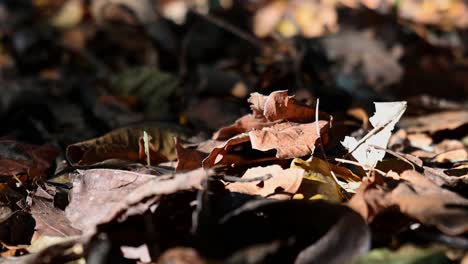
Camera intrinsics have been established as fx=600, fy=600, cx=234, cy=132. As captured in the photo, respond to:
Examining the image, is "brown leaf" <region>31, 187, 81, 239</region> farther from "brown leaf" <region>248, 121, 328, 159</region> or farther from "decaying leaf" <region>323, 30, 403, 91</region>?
"decaying leaf" <region>323, 30, 403, 91</region>

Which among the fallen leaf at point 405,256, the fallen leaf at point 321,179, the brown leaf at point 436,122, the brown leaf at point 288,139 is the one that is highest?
the brown leaf at point 288,139

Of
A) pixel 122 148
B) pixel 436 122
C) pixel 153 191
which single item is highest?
pixel 153 191

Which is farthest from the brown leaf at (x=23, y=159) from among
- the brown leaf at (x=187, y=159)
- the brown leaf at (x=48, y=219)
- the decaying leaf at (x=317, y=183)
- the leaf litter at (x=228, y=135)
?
the decaying leaf at (x=317, y=183)

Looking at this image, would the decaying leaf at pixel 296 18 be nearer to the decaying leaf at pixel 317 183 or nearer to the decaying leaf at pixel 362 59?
the decaying leaf at pixel 362 59

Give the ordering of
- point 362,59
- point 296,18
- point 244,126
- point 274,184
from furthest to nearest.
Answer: point 296,18 → point 362,59 → point 244,126 → point 274,184

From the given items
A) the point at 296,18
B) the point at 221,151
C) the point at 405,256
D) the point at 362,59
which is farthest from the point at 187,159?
the point at 296,18

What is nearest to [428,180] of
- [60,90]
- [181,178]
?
[181,178]

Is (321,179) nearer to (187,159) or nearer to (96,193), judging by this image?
(187,159)
